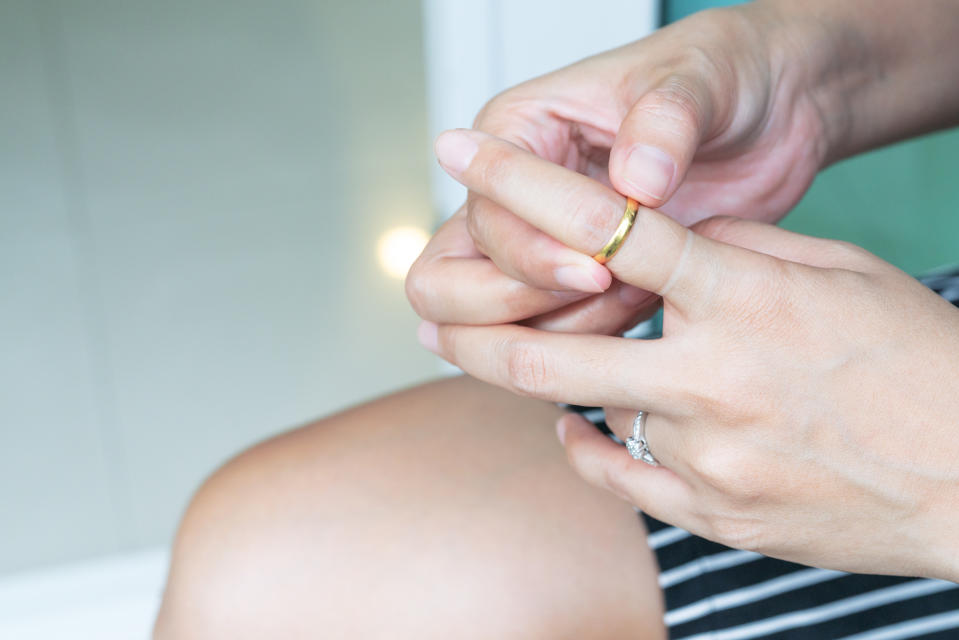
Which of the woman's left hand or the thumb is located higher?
the thumb

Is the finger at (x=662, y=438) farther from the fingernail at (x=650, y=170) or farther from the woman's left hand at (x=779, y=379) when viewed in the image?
the fingernail at (x=650, y=170)

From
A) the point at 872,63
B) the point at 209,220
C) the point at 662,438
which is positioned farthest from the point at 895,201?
the point at 209,220

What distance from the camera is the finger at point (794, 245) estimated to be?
42cm

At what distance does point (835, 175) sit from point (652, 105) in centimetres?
80

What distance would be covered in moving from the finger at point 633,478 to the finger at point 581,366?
0.06 metres

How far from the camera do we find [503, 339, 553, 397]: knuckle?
42 centimetres

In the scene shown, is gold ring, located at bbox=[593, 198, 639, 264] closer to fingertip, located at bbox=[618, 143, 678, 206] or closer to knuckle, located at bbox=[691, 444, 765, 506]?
fingertip, located at bbox=[618, 143, 678, 206]

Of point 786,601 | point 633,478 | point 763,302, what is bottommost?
point 786,601

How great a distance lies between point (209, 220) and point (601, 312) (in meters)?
0.87

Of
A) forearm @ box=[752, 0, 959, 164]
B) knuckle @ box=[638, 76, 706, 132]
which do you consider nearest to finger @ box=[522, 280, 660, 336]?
knuckle @ box=[638, 76, 706, 132]

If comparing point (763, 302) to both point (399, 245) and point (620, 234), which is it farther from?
point (399, 245)

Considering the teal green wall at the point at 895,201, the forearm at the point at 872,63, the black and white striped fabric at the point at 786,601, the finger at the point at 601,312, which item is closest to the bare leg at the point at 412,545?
the black and white striped fabric at the point at 786,601

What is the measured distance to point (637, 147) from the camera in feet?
1.31

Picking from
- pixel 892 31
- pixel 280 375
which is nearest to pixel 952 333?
pixel 892 31
